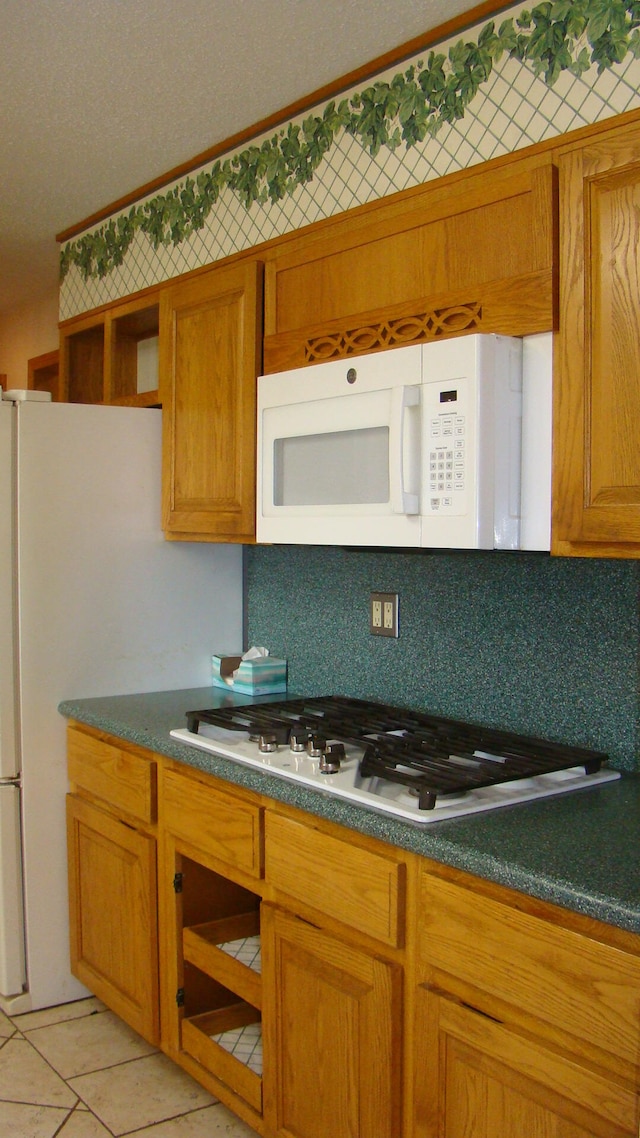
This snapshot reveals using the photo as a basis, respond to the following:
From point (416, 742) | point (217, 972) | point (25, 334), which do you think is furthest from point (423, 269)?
point (25, 334)

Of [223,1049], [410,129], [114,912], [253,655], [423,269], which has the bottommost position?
[223,1049]

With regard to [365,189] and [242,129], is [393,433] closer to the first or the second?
[365,189]

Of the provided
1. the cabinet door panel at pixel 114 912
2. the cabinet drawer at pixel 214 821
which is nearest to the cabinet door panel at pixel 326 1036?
the cabinet drawer at pixel 214 821

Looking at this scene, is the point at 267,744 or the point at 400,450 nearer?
the point at 400,450

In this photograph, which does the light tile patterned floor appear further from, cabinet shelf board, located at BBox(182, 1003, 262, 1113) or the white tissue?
the white tissue

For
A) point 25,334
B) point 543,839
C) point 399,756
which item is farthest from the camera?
point 25,334

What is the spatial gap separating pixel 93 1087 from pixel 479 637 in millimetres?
1420

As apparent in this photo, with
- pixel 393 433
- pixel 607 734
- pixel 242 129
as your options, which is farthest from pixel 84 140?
pixel 607 734

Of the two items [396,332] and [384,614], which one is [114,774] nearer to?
[384,614]

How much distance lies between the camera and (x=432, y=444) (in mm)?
1812

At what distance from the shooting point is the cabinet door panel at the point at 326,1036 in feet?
5.26

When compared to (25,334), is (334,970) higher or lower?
lower

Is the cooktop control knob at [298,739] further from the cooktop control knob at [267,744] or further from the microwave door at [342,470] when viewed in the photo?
the microwave door at [342,470]

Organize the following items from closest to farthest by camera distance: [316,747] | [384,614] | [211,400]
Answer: [316,747] < [384,614] < [211,400]
